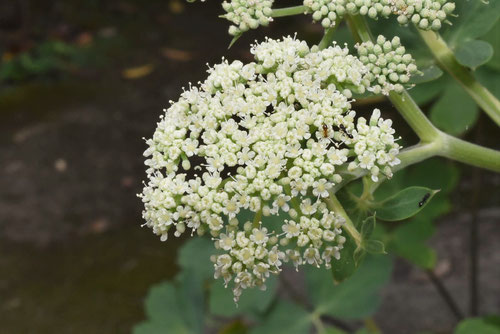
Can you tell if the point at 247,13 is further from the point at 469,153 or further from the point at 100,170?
the point at 100,170

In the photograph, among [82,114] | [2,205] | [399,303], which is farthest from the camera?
[82,114]

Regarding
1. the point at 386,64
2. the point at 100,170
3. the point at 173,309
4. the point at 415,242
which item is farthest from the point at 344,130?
the point at 100,170

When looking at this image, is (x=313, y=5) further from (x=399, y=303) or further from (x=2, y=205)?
(x=2, y=205)

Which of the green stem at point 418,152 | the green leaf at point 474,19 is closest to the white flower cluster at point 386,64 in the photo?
the green stem at point 418,152

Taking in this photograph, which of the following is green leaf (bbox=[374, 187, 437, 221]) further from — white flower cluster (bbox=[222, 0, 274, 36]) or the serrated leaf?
the serrated leaf

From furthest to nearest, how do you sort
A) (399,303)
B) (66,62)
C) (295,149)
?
(66,62) → (399,303) → (295,149)

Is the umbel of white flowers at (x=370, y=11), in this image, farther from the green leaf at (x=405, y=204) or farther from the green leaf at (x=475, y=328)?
the green leaf at (x=475, y=328)

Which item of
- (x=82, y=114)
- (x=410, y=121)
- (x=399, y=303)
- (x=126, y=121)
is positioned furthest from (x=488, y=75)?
(x=82, y=114)
